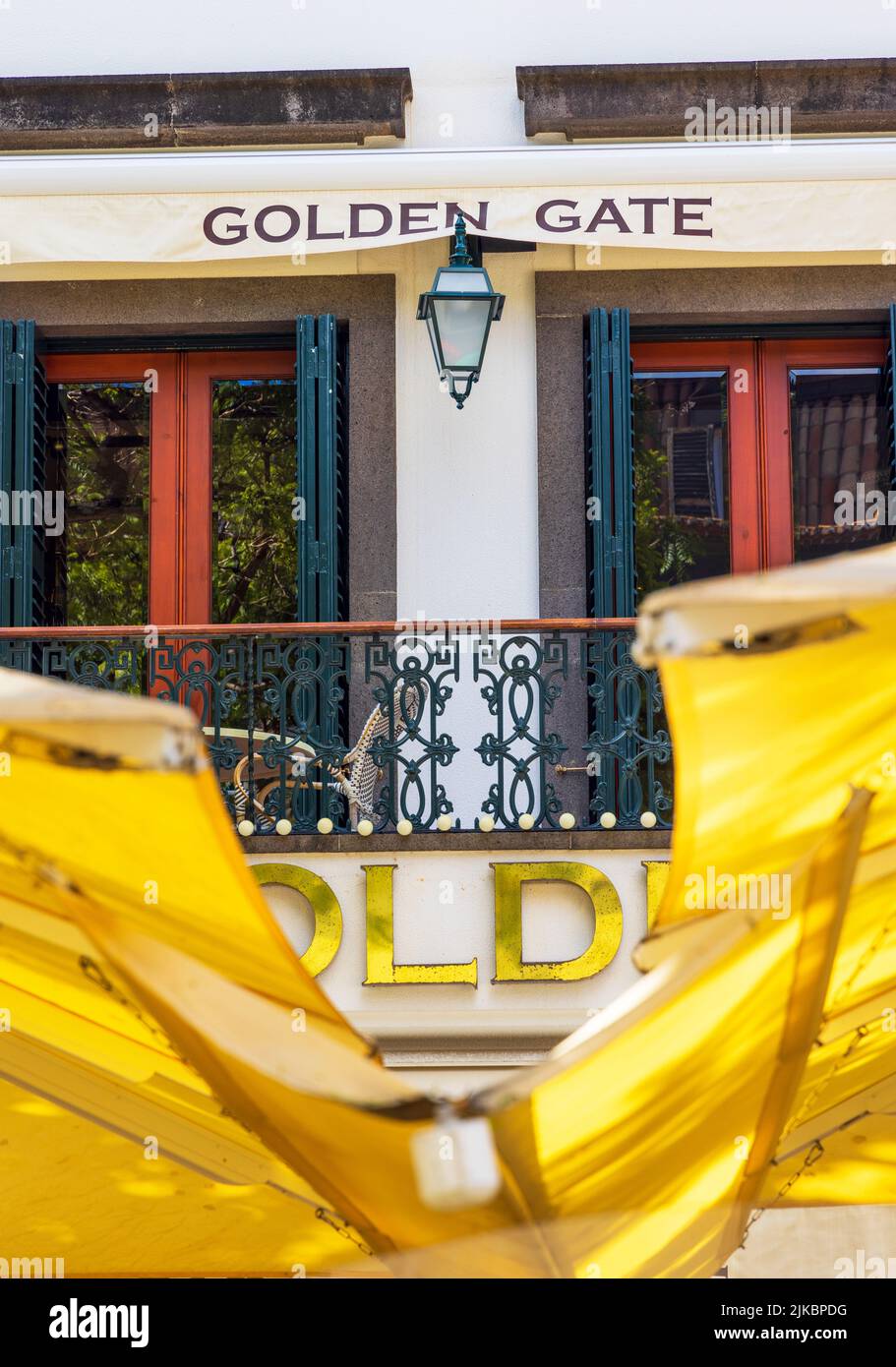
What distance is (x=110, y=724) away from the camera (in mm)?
3104

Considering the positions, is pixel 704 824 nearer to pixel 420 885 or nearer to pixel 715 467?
pixel 420 885

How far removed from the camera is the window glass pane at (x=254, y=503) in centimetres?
957

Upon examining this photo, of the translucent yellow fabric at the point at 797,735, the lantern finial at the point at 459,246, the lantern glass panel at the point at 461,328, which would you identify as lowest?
the translucent yellow fabric at the point at 797,735

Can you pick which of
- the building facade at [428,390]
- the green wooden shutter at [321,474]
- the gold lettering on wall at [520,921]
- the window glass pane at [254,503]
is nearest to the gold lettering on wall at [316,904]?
the building facade at [428,390]

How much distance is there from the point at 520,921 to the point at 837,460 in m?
3.46

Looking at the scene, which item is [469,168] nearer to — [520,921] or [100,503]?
[100,503]

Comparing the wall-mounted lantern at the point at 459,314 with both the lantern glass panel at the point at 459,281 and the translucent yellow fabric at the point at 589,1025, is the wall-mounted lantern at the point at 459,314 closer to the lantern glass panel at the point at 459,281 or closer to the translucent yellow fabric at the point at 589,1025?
the lantern glass panel at the point at 459,281

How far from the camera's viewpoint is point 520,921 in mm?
7973

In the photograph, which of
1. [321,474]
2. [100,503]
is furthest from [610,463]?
[100,503]

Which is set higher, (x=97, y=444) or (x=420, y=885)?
(x=97, y=444)

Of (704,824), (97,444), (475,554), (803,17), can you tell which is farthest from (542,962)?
(803,17)

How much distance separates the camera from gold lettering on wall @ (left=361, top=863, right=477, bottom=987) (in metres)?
7.97

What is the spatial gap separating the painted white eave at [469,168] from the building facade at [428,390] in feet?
0.07
